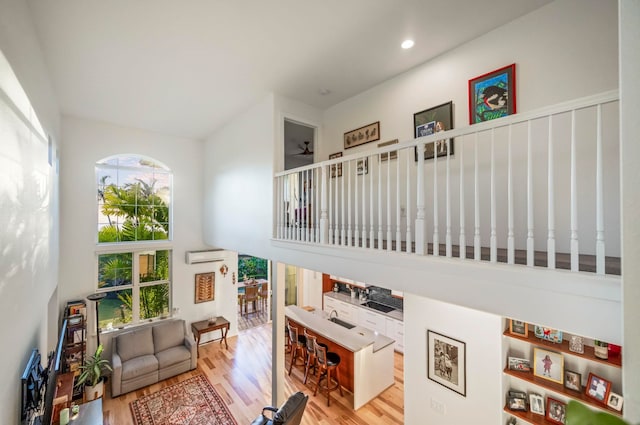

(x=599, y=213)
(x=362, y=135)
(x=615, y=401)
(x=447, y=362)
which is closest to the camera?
(x=599, y=213)

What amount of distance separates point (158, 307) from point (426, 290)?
595 centimetres

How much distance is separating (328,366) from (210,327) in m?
3.01

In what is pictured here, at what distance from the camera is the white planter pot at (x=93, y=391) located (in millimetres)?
4391

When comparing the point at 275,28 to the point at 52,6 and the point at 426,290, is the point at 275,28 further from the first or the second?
the point at 426,290

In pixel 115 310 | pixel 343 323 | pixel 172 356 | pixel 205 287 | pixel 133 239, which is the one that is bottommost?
pixel 172 356

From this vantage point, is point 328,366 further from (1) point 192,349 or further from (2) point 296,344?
(1) point 192,349

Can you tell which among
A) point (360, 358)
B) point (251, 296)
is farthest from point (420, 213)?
point (251, 296)

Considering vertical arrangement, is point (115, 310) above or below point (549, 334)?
below

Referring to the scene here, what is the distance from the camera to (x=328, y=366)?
463cm

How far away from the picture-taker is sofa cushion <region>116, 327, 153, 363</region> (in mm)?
5074

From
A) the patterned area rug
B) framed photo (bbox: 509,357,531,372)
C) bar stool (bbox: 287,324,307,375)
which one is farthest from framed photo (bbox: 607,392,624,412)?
the patterned area rug

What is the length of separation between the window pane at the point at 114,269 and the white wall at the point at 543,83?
5778mm

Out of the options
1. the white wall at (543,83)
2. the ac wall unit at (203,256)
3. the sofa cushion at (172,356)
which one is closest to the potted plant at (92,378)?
the sofa cushion at (172,356)

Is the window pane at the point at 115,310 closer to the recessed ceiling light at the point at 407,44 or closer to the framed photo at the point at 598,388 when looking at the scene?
the recessed ceiling light at the point at 407,44
